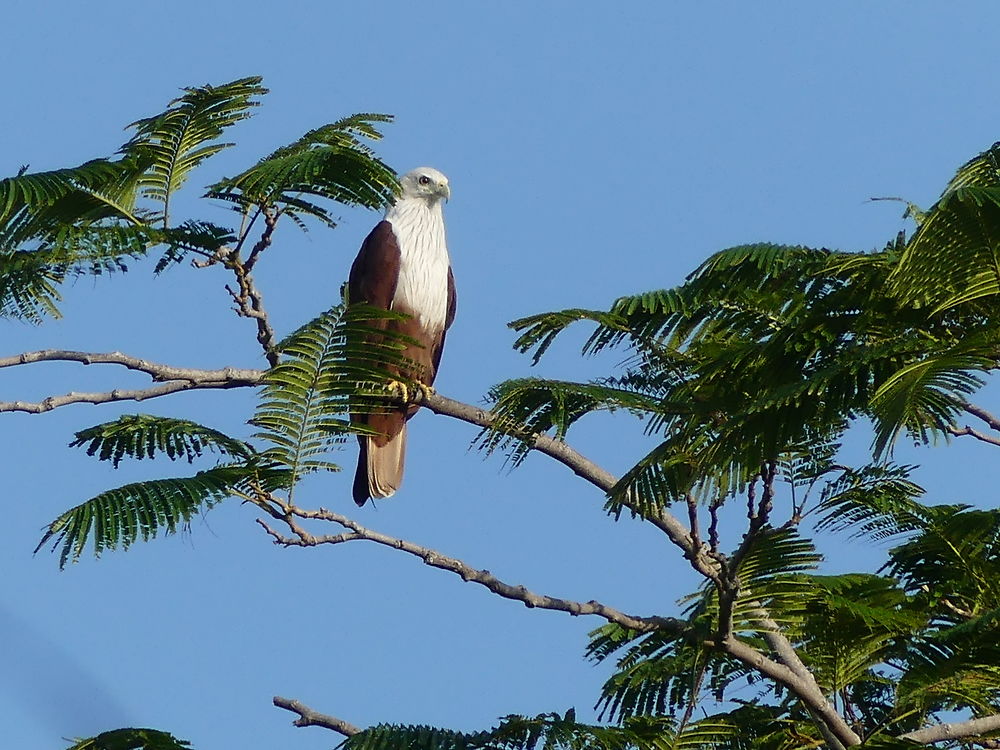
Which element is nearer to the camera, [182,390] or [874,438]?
[874,438]

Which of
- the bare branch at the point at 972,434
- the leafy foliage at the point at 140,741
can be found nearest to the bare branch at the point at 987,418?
the bare branch at the point at 972,434

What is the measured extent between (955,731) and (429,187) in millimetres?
5107

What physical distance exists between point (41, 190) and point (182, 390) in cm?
81

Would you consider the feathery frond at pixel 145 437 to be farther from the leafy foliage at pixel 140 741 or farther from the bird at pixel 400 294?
the bird at pixel 400 294


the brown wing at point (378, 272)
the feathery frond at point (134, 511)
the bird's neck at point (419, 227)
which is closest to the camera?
the feathery frond at point (134, 511)

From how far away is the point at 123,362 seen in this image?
4.71 meters

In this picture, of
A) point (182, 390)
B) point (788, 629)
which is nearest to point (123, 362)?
point (182, 390)

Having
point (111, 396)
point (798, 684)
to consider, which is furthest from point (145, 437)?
point (798, 684)

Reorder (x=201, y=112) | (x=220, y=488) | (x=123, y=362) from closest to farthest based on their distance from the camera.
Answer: (x=220, y=488)
(x=123, y=362)
(x=201, y=112)

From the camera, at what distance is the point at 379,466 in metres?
8.06

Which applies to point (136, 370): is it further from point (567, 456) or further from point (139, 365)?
point (567, 456)

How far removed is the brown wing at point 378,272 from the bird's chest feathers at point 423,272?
41 mm

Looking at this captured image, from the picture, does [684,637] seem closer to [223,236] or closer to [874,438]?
[874,438]

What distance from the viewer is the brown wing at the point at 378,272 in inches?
312
